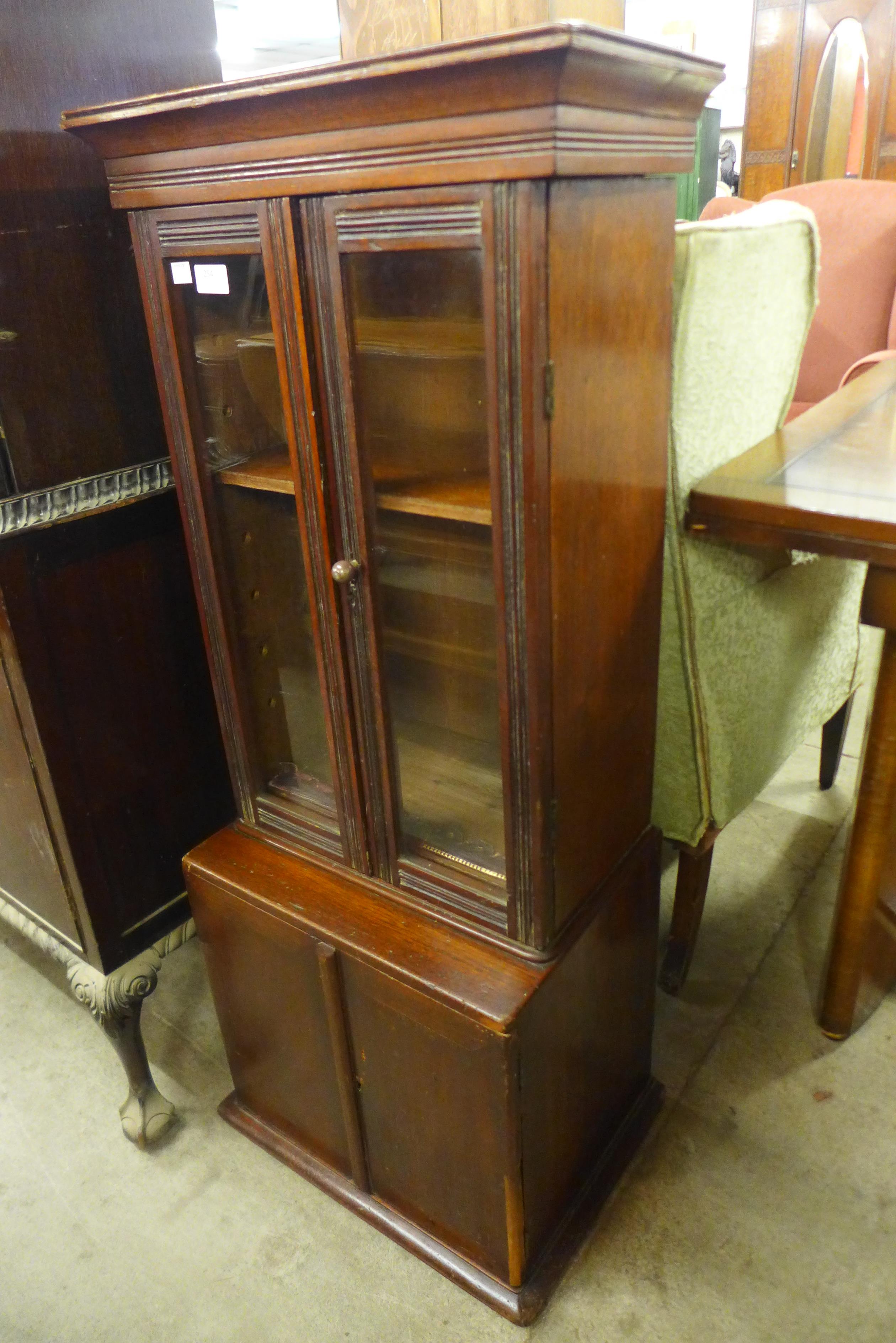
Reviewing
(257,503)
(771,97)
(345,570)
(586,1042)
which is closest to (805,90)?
(771,97)

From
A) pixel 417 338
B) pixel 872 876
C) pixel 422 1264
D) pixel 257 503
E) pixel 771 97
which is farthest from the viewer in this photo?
pixel 771 97

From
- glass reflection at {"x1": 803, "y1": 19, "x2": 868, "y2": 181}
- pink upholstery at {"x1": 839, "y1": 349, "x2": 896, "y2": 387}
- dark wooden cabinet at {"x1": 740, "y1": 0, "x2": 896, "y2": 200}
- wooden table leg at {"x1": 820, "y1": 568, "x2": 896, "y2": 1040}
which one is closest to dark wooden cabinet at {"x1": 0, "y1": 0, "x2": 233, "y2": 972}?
wooden table leg at {"x1": 820, "y1": 568, "x2": 896, "y2": 1040}

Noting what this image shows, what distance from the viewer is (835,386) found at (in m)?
2.59

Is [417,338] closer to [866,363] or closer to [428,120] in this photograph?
[428,120]

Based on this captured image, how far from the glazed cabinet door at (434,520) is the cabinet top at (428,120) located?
0.03 m

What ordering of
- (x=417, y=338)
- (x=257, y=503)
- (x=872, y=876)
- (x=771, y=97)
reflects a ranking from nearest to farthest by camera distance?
(x=417, y=338), (x=257, y=503), (x=872, y=876), (x=771, y=97)

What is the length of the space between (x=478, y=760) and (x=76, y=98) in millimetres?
881

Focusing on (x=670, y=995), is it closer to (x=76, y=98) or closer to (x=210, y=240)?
(x=210, y=240)

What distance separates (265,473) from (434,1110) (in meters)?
0.77

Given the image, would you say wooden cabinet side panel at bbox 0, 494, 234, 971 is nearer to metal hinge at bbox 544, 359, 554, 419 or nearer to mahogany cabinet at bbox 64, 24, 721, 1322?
mahogany cabinet at bbox 64, 24, 721, 1322

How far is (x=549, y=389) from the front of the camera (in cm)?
82

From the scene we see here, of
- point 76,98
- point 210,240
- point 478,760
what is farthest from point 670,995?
point 76,98

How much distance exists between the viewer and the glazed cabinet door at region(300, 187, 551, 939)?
0.83 meters

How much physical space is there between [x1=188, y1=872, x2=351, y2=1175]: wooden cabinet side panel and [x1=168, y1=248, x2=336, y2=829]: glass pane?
158 mm
